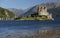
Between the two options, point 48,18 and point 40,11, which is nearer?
point 48,18

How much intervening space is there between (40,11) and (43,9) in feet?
10.3

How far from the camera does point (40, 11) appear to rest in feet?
647

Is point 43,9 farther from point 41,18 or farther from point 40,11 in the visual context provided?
point 41,18

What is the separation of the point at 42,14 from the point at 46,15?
174 inches

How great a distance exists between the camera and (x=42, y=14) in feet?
623

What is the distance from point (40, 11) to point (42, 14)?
307 inches

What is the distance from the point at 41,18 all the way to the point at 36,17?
511 centimetres

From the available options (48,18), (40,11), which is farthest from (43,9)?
(48,18)

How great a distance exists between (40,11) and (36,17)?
42.7ft

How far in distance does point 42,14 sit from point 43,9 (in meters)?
7.26

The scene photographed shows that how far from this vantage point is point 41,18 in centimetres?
18212

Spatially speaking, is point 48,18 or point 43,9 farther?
point 43,9

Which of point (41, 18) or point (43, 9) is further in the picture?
point (43, 9)

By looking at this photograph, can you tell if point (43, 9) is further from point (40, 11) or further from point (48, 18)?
point (48, 18)
